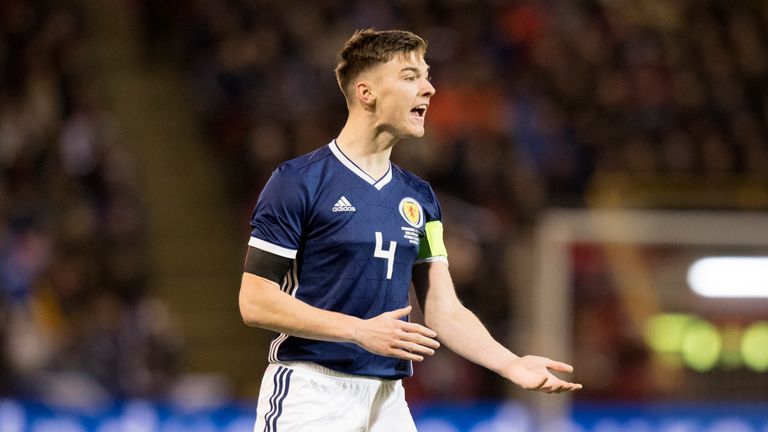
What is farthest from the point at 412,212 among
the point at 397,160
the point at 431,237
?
the point at 397,160

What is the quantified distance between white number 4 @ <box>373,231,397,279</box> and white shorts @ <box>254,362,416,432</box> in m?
0.40

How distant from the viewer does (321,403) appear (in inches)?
179

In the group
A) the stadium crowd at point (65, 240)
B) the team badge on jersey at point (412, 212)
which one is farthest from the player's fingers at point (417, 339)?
the stadium crowd at point (65, 240)

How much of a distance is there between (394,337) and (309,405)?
585mm

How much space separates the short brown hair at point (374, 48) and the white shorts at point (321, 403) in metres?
1.06

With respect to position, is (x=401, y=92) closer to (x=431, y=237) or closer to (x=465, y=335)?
(x=431, y=237)

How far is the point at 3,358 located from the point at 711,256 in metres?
5.94

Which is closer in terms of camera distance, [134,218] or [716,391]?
[716,391]

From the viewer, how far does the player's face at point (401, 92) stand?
4676mm

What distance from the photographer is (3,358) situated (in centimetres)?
1038

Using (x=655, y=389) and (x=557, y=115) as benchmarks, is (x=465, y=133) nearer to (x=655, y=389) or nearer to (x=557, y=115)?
(x=557, y=115)

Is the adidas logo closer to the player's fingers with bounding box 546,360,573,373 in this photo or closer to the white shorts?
the white shorts

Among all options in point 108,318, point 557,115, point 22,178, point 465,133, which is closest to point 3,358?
point 108,318

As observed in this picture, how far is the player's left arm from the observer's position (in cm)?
453
